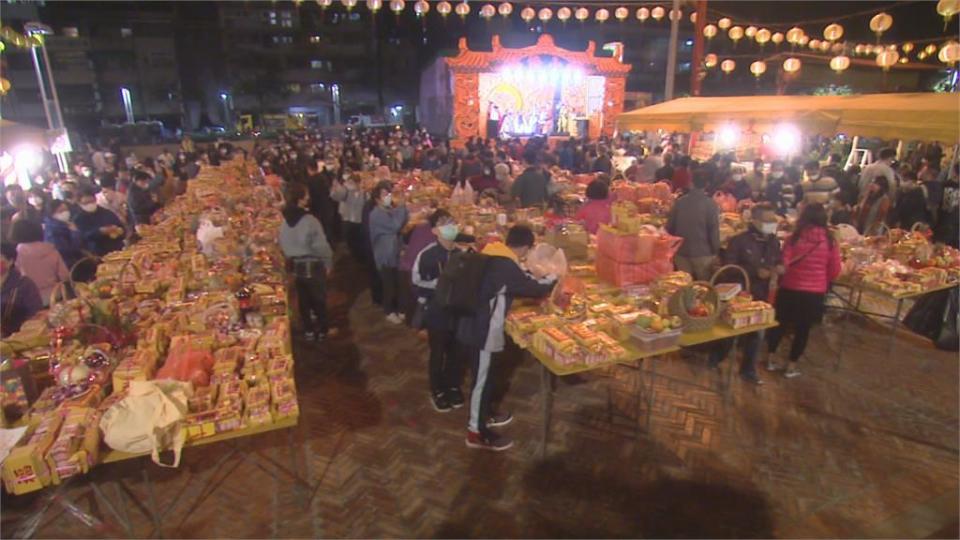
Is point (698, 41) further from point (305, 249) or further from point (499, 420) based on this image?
point (499, 420)

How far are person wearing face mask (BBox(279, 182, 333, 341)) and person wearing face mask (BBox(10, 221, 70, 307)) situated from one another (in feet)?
6.81

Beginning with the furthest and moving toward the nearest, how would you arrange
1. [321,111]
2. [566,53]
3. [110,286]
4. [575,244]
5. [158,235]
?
[321,111]
[566,53]
[158,235]
[575,244]
[110,286]

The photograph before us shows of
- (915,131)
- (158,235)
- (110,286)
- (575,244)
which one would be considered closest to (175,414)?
(110,286)

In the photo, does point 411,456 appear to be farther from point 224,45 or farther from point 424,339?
point 224,45

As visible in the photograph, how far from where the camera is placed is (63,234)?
6.01 meters

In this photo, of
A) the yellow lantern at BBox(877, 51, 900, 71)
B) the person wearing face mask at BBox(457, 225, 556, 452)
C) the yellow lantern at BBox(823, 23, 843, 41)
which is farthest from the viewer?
the yellow lantern at BBox(823, 23, 843, 41)

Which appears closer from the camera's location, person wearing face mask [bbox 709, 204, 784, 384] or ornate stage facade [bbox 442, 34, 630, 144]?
person wearing face mask [bbox 709, 204, 784, 384]

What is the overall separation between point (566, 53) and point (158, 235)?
19498mm

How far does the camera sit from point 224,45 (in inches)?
1446

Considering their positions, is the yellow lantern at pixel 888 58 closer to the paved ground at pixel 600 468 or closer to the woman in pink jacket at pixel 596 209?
the paved ground at pixel 600 468

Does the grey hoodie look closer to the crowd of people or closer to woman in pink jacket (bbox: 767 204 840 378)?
the crowd of people

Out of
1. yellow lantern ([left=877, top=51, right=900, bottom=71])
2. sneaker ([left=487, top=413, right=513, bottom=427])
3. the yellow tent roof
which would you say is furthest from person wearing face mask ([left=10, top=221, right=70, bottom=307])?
yellow lantern ([left=877, top=51, right=900, bottom=71])

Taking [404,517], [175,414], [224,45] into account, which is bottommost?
[404,517]

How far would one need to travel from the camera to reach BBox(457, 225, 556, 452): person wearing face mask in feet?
11.5
